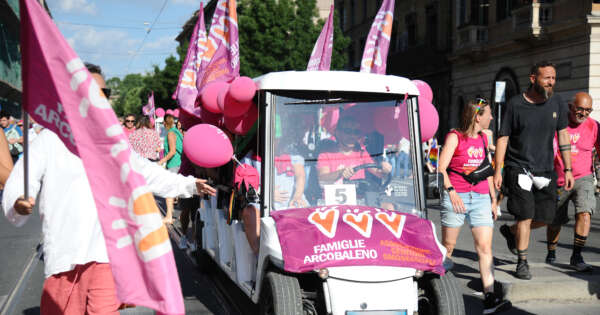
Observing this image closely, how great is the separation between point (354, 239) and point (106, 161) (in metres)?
1.73

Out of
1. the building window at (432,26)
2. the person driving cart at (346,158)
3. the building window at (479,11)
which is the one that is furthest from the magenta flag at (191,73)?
the building window at (432,26)

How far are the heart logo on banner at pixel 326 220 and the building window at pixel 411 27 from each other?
30.6m

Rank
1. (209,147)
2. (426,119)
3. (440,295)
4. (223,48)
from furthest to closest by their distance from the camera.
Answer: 1. (223,48)
2. (426,119)
3. (209,147)
4. (440,295)

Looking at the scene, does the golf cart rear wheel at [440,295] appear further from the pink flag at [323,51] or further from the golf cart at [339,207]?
the pink flag at [323,51]

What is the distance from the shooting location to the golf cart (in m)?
3.70

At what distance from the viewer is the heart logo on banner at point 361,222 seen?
3921 mm

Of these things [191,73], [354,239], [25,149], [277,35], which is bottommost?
[354,239]

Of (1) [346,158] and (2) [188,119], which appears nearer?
(1) [346,158]

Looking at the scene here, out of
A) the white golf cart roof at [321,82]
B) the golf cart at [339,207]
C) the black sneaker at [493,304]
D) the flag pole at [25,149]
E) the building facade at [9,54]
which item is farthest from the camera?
the building facade at [9,54]

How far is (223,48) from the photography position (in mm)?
7133

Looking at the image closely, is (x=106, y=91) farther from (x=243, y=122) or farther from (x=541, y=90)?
(x=541, y=90)

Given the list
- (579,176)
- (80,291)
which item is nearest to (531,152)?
(579,176)

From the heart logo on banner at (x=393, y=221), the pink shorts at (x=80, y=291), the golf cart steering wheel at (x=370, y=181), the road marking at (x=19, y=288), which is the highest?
the golf cart steering wheel at (x=370, y=181)

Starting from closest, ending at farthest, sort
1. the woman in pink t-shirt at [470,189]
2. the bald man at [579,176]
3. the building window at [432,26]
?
the woman in pink t-shirt at [470,189] < the bald man at [579,176] < the building window at [432,26]
